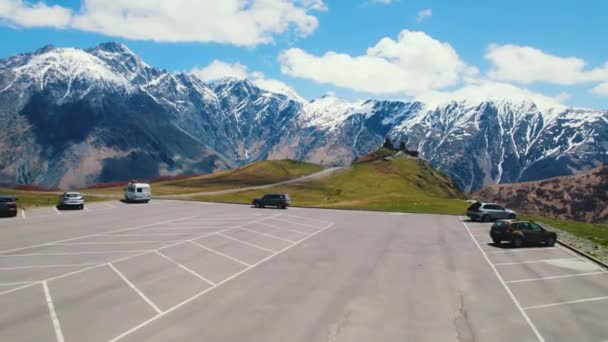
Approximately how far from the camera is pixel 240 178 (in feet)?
474

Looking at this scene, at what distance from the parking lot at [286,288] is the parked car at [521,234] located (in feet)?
3.68

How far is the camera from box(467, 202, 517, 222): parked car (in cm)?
5791

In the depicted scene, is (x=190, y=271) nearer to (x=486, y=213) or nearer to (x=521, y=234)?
(x=521, y=234)

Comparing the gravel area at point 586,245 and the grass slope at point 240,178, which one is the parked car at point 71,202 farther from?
the gravel area at point 586,245

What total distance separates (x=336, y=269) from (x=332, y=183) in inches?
4005

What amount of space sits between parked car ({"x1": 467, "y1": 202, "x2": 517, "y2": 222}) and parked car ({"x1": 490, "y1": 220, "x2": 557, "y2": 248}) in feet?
62.6

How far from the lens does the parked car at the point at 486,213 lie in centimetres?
5791

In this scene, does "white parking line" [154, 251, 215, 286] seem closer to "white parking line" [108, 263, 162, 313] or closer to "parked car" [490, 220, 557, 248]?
"white parking line" [108, 263, 162, 313]

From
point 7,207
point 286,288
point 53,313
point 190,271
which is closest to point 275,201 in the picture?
point 7,207

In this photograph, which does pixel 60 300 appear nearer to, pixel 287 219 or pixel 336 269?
pixel 336 269

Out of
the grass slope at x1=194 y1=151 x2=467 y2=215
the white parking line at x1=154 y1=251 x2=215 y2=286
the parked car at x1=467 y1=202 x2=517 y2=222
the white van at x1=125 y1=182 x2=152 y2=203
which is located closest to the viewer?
the white parking line at x1=154 y1=251 x2=215 y2=286

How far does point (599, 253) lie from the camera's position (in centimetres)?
3547

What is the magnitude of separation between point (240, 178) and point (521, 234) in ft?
365

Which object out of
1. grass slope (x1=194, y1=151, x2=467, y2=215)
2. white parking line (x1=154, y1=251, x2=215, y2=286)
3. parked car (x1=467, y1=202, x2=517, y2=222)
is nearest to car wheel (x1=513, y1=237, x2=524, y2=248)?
parked car (x1=467, y1=202, x2=517, y2=222)
